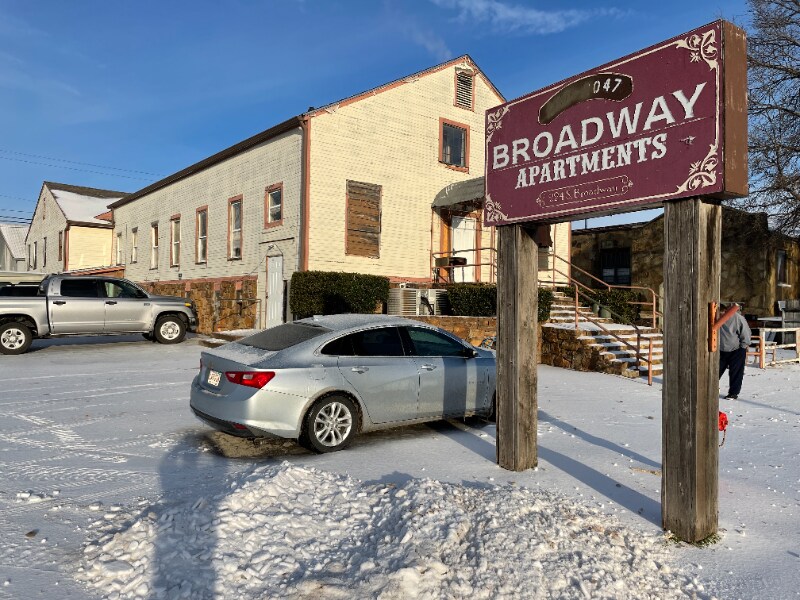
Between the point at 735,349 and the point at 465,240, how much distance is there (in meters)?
11.4

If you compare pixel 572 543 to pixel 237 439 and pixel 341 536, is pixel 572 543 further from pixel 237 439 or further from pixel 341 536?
pixel 237 439

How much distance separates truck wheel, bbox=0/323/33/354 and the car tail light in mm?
11049

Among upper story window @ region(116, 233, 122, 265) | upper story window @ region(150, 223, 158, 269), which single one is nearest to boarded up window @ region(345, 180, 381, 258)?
upper story window @ region(150, 223, 158, 269)

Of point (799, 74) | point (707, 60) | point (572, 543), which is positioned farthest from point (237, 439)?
point (799, 74)

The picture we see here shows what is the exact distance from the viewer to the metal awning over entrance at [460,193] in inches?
693

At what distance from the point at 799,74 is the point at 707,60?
2464 cm

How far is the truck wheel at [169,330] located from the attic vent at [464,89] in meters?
11.5

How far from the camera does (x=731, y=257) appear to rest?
23906 mm

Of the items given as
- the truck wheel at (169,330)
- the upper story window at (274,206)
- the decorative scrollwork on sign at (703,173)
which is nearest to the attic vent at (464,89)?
the upper story window at (274,206)

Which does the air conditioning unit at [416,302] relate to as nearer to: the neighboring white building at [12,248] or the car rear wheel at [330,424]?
the car rear wheel at [330,424]

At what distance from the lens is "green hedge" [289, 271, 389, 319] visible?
1600cm

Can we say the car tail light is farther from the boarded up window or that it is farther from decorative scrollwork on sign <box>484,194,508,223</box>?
the boarded up window

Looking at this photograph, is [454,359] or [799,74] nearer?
[454,359]

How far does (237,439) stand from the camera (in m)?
6.97
